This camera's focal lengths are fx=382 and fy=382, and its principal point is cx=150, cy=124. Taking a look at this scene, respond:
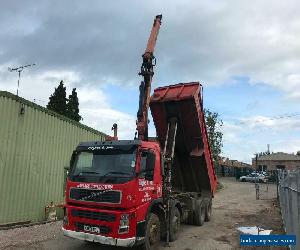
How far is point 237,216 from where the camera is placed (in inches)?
675

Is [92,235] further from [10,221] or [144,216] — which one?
[10,221]

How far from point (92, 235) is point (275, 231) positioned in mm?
7498

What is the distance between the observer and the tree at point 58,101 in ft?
141

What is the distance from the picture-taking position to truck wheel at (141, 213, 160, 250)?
9.34 metres

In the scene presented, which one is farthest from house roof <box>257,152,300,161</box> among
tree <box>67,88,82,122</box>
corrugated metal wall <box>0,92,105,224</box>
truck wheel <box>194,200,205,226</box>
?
truck wheel <box>194,200,205,226</box>

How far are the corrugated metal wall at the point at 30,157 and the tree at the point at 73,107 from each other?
27.0 meters

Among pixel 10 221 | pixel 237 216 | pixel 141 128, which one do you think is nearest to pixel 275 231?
pixel 237 216

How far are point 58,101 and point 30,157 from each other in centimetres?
2983

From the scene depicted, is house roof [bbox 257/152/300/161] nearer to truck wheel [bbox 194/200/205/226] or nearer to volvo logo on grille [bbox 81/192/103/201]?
truck wheel [bbox 194/200/205/226]

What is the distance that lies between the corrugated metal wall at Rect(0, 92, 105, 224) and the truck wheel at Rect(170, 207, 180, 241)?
607cm

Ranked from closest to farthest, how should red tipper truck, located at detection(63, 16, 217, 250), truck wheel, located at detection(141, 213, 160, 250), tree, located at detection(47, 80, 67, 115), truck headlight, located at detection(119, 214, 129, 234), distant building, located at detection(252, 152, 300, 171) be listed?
truck headlight, located at detection(119, 214, 129, 234) → red tipper truck, located at detection(63, 16, 217, 250) → truck wheel, located at detection(141, 213, 160, 250) → tree, located at detection(47, 80, 67, 115) → distant building, located at detection(252, 152, 300, 171)

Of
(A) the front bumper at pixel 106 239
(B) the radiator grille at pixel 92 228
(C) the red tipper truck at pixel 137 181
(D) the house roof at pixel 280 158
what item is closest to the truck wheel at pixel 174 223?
(C) the red tipper truck at pixel 137 181

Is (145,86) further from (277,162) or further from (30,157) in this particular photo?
(277,162)

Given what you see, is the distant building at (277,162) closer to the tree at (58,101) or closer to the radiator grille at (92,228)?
the tree at (58,101)
